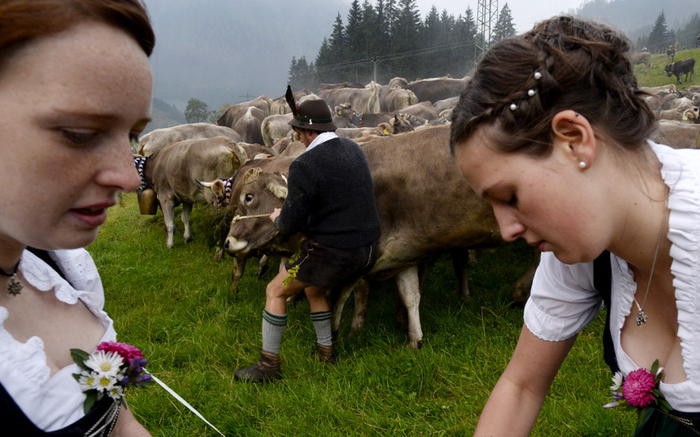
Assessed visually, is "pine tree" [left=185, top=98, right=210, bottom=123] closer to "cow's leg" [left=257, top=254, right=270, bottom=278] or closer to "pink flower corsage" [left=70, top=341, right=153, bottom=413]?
"cow's leg" [left=257, top=254, right=270, bottom=278]

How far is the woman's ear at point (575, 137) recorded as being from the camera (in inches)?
50.7

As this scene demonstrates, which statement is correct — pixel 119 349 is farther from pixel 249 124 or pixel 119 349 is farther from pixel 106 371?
pixel 249 124

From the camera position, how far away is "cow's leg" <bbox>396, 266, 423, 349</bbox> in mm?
4816

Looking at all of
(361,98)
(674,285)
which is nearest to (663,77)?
(361,98)

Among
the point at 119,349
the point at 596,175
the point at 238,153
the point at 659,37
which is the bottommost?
the point at 238,153

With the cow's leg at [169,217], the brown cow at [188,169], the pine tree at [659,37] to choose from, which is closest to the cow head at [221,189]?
the brown cow at [188,169]

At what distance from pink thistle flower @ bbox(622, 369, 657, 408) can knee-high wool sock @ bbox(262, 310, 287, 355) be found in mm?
3231

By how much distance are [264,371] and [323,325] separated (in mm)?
682

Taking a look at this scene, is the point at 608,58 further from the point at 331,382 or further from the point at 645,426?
the point at 331,382

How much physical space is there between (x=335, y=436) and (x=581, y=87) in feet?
9.67

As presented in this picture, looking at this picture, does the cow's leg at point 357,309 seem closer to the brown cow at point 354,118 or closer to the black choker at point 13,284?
the black choker at point 13,284

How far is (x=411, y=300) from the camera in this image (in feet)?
Answer: 16.2

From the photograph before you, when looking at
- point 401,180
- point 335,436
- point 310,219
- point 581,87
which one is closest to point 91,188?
point 581,87

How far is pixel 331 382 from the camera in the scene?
13.7 feet
